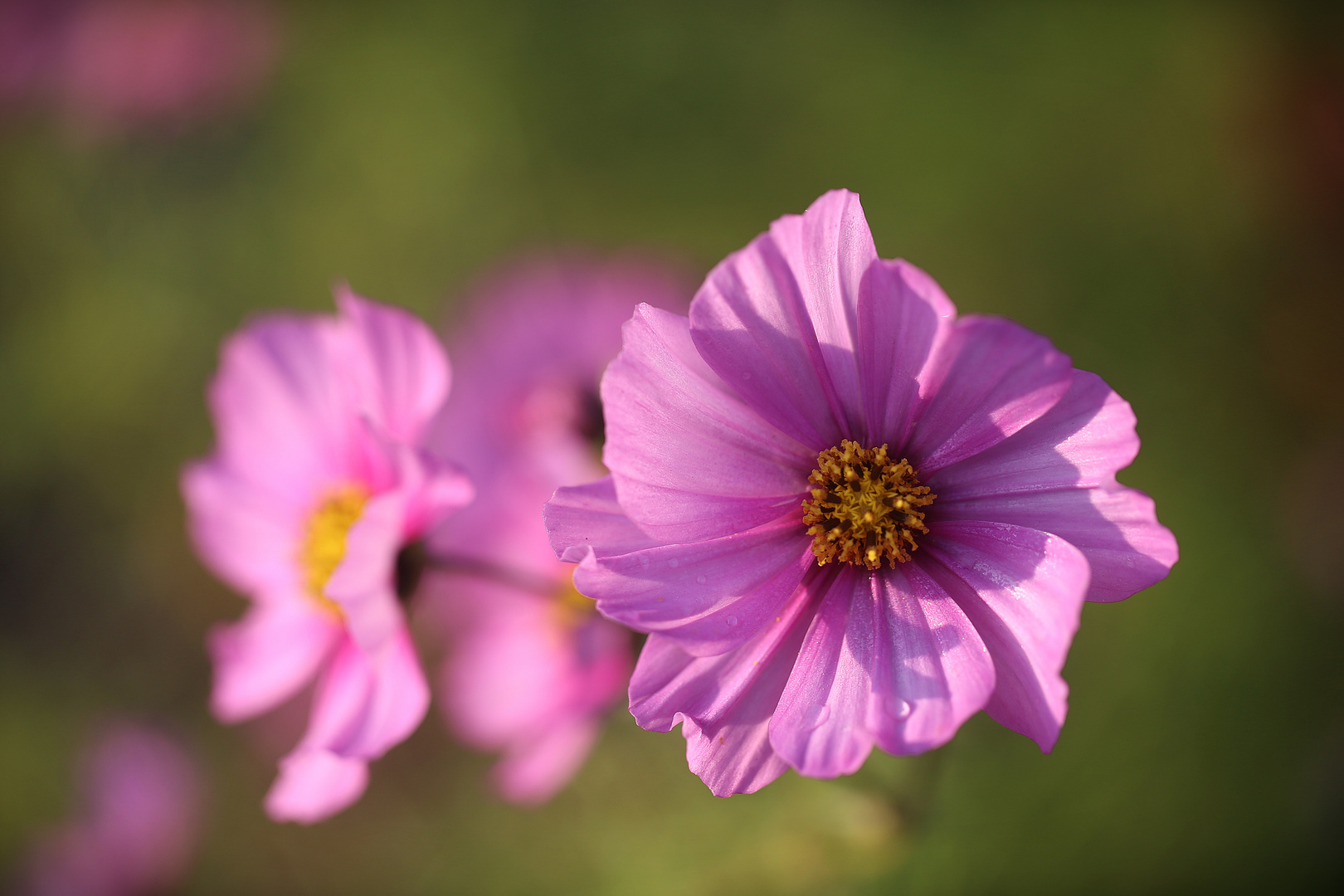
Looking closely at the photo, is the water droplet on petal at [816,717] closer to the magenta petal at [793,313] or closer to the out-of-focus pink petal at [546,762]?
the magenta petal at [793,313]

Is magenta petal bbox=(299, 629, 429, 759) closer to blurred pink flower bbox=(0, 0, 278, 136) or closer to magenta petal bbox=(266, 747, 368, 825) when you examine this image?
magenta petal bbox=(266, 747, 368, 825)

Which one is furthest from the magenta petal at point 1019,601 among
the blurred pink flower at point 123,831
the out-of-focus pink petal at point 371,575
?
the blurred pink flower at point 123,831

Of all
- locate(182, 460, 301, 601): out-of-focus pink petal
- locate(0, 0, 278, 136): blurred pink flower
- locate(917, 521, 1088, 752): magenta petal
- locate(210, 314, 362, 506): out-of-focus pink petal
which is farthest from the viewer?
locate(0, 0, 278, 136): blurred pink flower

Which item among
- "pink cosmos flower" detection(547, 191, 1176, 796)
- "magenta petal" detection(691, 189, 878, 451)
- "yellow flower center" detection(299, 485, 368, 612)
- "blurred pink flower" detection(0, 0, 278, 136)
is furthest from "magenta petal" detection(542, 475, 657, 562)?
"blurred pink flower" detection(0, 0, 278, 136)

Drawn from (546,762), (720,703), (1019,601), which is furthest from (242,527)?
(1019,601)

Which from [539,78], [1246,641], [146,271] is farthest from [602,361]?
[146,271]

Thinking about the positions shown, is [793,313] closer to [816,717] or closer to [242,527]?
[816,717]
